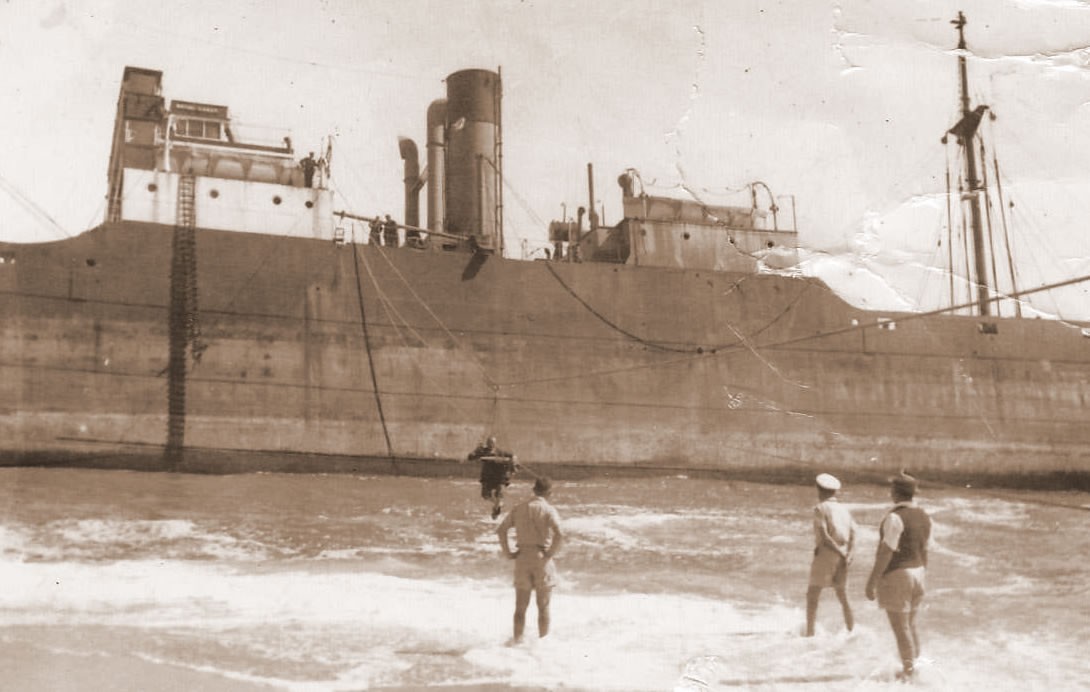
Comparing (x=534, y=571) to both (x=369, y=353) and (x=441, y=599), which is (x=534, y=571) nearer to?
(x=441, y=599)

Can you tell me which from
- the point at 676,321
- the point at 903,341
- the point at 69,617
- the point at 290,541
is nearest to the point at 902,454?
the point at 903,341

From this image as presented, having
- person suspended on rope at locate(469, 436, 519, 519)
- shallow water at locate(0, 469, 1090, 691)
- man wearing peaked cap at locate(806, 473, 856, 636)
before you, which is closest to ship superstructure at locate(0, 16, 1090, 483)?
shallow water at locate(0, 469, 1090, 691)

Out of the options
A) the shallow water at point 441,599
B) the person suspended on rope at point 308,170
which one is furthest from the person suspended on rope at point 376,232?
the shallow water at point 441,599

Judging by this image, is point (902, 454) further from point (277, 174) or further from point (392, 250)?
point (277, 174)

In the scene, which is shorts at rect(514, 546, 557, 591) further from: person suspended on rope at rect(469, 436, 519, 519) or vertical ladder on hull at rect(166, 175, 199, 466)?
vertical ladder on hull at rect(166, 175, 199, 466)

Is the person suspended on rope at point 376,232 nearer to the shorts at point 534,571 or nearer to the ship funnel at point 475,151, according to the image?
the ship funnel at point 475,151

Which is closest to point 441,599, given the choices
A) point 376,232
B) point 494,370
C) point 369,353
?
point 369,353
